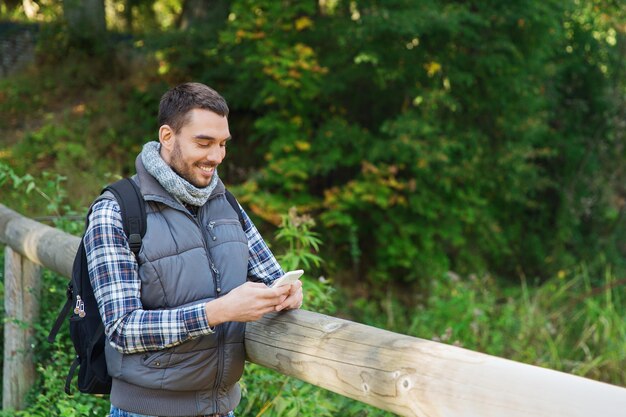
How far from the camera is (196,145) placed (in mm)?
2299

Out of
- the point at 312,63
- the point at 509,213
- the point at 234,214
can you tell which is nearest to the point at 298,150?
the point at 312,63

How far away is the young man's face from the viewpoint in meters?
2.29

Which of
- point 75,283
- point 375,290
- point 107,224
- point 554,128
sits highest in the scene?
point 107,224

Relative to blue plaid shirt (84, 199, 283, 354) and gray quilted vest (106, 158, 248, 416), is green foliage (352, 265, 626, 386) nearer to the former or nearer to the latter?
gray quilted vest (106, 158, 248, 416)

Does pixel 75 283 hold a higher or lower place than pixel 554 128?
higher

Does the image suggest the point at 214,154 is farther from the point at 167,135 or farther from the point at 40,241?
the point at 40,241

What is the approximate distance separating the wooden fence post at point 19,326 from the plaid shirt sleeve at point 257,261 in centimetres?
194

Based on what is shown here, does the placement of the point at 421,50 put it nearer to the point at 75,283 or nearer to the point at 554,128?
the point at 554,128

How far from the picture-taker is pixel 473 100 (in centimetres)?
1021

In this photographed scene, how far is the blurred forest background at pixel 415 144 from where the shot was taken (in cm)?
916

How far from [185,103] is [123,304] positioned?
2.04 feet

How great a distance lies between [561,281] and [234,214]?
33.4 ft

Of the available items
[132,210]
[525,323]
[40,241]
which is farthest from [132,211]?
[525,323]

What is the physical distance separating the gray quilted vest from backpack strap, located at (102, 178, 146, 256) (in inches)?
0.8
